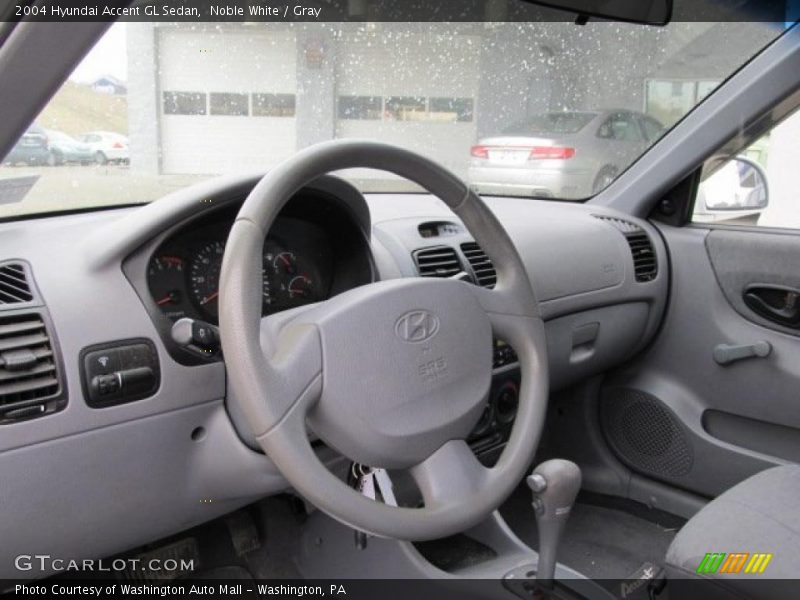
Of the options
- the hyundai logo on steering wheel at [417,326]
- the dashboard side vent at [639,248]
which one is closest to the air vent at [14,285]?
the hyundai logo on steering wheel at [417,326]

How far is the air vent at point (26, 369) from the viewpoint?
1.31 m

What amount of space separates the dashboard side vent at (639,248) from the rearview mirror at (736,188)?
0.24 metres

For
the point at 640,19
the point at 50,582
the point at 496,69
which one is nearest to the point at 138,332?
the point at 50,582

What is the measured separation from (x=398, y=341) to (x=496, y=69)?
166 cm

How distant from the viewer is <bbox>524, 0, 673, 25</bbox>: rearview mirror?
182 cm

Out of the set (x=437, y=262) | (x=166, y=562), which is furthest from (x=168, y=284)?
(x=166, y=562)

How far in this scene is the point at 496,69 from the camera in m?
2.73

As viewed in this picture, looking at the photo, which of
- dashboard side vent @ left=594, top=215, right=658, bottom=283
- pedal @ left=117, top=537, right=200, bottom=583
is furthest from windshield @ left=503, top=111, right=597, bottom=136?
pedal @ left=117, top=537, right=200, bottom=583

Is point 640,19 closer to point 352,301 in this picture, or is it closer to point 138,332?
point 352,301

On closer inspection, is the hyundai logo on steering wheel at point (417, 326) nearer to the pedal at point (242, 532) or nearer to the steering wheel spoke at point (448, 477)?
the steering wheel spoke at point (448, 477)

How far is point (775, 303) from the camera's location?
8.36 feet

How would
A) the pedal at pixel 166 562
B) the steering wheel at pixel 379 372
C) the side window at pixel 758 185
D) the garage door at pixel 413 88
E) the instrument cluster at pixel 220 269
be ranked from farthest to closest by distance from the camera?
the side window at pixel 758 185, the garage door at pixel 413 88, the pedal at pixel 166 562, the instrument cluster at pixel 220 269, the steering wheel at pixel 379 372

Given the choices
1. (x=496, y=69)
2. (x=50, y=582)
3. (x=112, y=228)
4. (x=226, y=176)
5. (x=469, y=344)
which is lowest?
(x=50, y=582)

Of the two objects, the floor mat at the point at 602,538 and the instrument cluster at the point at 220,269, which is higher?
the instrument cluster at the point at 220,269
